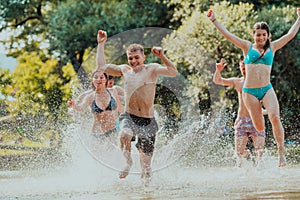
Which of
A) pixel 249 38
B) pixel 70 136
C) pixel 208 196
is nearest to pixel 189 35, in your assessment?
pixel 249 38

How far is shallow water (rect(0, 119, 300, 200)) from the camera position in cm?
578

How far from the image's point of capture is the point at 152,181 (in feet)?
23.4

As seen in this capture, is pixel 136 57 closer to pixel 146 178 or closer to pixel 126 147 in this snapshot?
pixel 126 147

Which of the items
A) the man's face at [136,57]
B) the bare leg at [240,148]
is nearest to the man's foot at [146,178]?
the man's face at [136,57]

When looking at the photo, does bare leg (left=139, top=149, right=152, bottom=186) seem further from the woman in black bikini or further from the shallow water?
the woman in black bikini

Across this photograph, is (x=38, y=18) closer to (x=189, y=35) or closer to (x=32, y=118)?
(x=32, y=118)

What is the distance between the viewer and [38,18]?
25.3m

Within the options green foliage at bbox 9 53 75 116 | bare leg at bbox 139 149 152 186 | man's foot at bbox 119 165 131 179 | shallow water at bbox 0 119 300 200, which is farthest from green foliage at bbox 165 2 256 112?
man's foot at bbox 119 165 131 179

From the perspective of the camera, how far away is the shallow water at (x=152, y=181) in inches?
227

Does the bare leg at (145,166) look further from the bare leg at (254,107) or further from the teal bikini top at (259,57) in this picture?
the teal bikini top at (259,57)

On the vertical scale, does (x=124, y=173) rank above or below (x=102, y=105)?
below

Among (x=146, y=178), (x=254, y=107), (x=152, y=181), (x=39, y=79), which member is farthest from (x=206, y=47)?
(x=39, y=79)

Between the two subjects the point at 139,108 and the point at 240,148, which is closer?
the point at 139,108

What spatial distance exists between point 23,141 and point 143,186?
26.2 feet
